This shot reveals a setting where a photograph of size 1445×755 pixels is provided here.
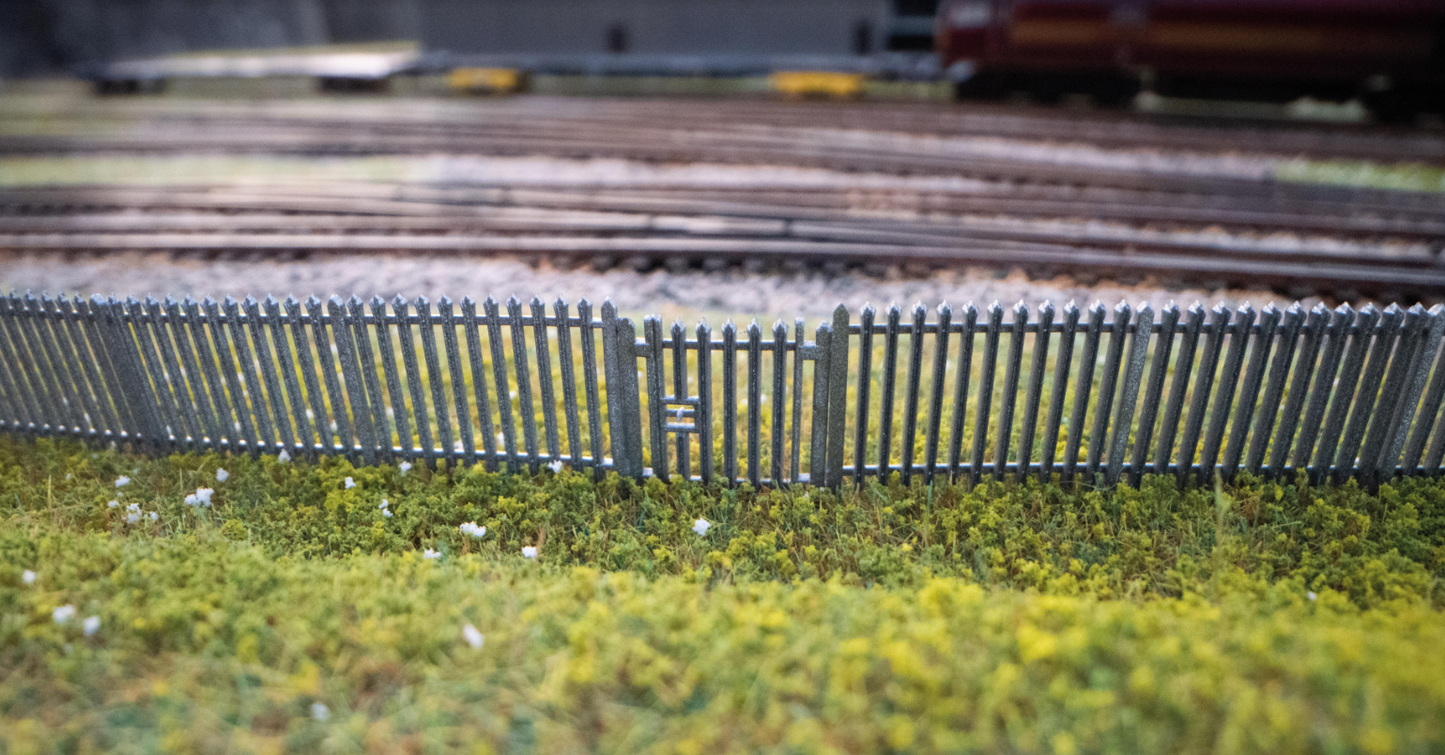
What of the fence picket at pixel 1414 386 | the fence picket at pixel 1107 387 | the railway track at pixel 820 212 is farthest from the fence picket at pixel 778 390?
the railway track at pixel 820 212

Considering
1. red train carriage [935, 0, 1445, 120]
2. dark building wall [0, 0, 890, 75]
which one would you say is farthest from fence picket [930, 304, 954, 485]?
dark building wall [0, 0, 890, 75]

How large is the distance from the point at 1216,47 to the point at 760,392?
11124 millimetres

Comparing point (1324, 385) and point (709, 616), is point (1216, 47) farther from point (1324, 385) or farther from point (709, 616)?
point (709, 616)

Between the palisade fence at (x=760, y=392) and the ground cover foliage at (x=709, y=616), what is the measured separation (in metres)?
0.21

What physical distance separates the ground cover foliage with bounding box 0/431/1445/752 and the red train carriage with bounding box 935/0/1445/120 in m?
9.83

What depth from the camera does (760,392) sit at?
467 centimetres

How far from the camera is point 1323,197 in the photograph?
9.01 m

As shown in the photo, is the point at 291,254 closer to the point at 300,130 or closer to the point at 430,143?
the point at 430,143

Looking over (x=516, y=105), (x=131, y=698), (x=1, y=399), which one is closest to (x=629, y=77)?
(x=516, y=105)

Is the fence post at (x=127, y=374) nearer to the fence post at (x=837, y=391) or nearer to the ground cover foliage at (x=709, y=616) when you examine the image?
the ground cover foliage at (x=709, y=616)

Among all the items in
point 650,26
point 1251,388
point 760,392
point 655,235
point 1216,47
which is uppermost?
point 650,26

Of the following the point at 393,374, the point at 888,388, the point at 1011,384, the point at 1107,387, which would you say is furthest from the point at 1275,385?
the point at 393,374

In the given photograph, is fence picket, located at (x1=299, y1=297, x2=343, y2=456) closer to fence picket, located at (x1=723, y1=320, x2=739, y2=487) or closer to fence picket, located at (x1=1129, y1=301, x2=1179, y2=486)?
fence picket, located at (x1=723, y1=320, x2=739, y2=487)

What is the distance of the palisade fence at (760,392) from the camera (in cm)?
422
